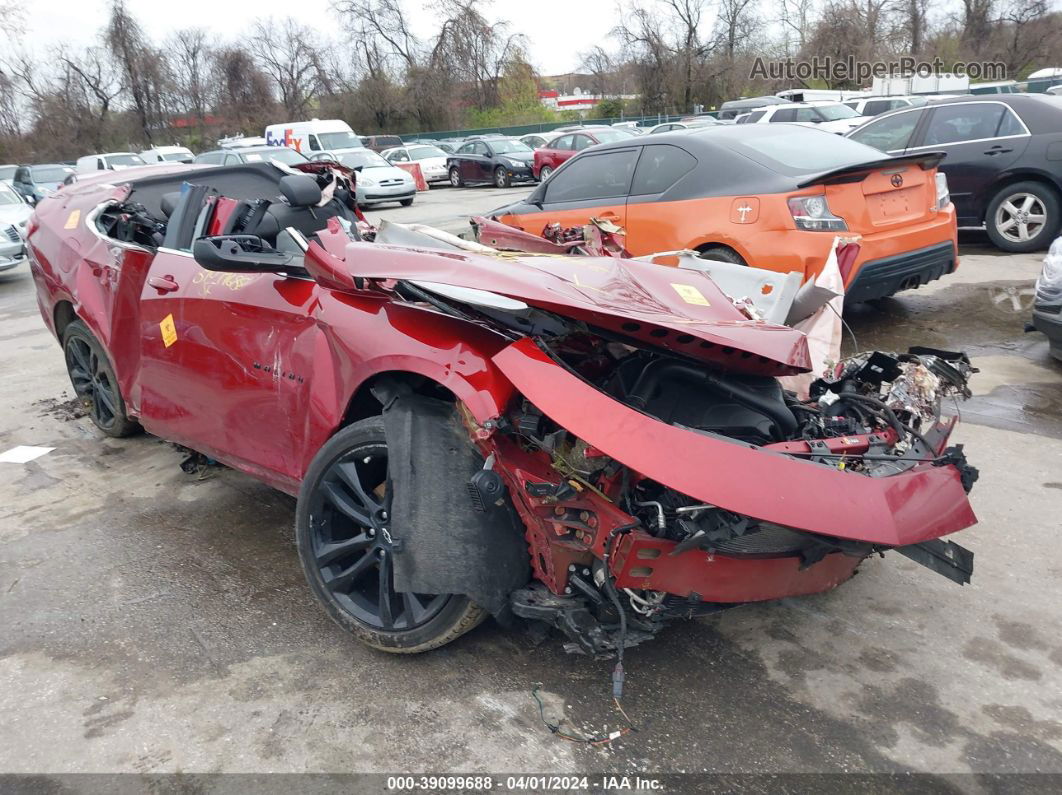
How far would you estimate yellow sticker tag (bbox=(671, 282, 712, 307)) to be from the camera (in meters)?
2.98

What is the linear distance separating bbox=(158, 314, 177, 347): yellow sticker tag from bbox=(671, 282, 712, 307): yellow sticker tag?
89.9 inches

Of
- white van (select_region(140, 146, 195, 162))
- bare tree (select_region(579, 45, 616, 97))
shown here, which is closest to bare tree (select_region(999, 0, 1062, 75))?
bare tree (select_region(579, 45, 616, 97))

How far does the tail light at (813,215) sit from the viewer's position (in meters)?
5.60

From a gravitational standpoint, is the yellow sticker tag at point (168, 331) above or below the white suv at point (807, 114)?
below

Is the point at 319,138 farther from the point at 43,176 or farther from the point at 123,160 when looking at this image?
the point at 43,176

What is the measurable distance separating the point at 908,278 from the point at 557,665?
4624mm

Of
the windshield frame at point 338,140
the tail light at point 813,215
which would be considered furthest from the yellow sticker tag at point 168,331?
the windshield frame at point 338,140

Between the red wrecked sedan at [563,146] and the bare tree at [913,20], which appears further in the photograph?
the bare tree at [913,20]

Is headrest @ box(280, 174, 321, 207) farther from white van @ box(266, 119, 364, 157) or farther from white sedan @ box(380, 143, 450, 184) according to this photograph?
white sedan @ box(380, 143, 450, 184)

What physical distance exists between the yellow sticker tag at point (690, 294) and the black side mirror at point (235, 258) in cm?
149

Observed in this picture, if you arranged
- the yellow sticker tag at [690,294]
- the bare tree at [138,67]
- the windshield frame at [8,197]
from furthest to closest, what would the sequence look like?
1. the bare tree at [138,67]
2. the windshield frame at [8,197]
3. the yellow sticker tag at [690,294]

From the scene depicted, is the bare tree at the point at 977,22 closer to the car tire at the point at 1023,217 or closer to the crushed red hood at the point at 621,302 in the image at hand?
Answer: the car tire at the point at 1023,217

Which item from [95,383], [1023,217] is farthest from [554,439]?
[1023,217]

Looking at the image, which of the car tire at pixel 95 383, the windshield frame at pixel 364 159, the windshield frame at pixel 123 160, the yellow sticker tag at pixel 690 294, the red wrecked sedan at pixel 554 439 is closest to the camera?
the red wrecked sedan at pixel 554 439
